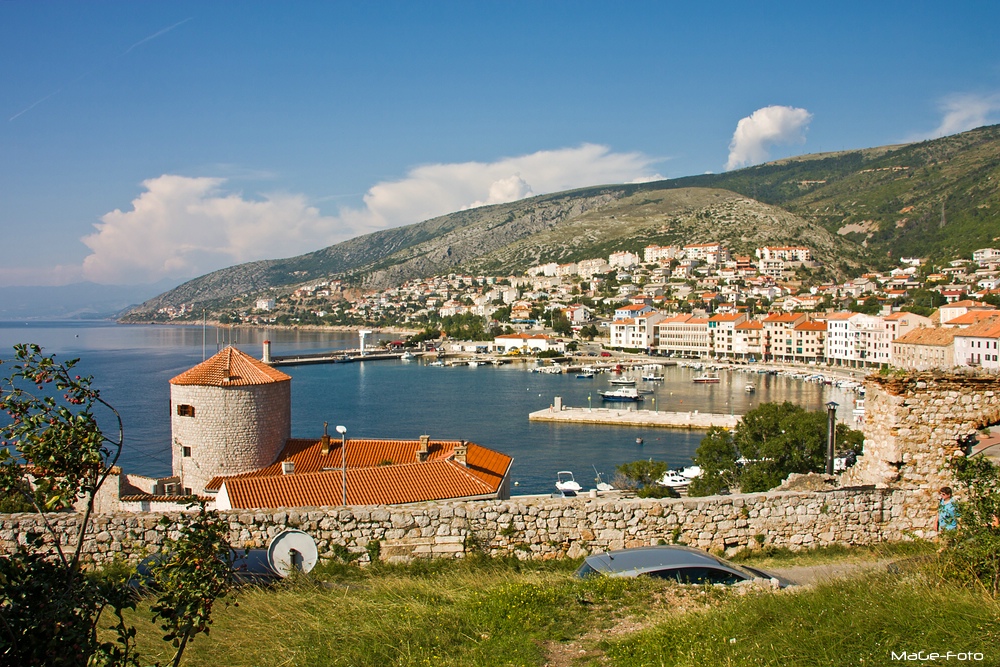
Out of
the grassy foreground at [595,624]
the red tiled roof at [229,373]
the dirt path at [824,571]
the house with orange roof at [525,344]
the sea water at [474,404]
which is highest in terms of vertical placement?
the red tiled roof at [229,373]

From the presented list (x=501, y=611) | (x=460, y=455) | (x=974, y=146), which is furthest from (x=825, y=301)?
(x=501, y=611)

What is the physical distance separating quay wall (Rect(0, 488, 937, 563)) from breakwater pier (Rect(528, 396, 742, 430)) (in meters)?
37.1

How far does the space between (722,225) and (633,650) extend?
6683 inches

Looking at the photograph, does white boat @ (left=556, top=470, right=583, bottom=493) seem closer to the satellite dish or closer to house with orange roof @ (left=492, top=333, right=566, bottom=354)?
the satellite dish

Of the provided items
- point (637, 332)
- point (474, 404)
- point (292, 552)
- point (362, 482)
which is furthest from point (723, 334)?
point (292, 552)

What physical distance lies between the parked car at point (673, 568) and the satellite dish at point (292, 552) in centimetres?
239

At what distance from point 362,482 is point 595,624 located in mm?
7989

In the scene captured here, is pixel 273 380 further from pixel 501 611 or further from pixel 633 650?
pixel 633 650

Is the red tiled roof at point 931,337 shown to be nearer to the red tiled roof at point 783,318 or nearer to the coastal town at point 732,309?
the coastal town at point 732,309

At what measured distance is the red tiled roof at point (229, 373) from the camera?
14734mm

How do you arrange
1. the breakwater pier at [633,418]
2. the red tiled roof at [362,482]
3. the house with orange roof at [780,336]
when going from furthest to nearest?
the house with orange roof at [780,336]
the breakwater pier at [633,418]
the red tiled roof at [362,482]

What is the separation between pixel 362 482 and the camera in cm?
1241

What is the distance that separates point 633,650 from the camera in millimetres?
4555

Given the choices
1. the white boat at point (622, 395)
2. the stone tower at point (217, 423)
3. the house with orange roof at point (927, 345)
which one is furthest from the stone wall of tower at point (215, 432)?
the house with orange roof at point (927, 345)
